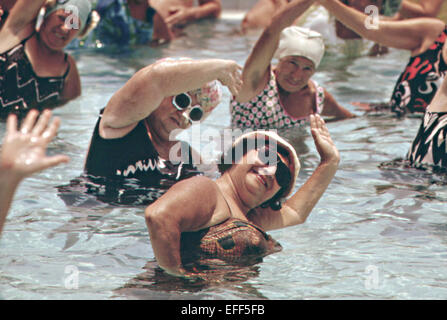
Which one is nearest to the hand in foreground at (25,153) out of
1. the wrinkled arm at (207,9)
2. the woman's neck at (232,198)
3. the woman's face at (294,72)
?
the woman's neck at (232,198)

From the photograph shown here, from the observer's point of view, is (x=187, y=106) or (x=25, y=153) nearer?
(x=25, y=153)

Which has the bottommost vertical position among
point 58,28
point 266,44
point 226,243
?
point 226,243

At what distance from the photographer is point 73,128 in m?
6.67

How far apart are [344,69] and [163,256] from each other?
21.3ft

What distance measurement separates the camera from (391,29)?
257 inches

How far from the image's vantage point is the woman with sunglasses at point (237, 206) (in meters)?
3.20

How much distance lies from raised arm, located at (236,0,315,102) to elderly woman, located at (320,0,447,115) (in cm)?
150

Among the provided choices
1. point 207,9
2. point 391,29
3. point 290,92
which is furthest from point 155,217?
point 207,9

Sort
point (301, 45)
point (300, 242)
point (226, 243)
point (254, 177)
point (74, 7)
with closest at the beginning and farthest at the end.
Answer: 1. point (226, 243)
2. point (254, 177)
3. point (300, 242)
4. point (74, 7)
5. point (301, 45)

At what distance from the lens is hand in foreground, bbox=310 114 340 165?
12.8ft

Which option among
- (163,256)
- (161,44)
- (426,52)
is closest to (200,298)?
(163,256)

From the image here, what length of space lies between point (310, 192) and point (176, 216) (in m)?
1.05

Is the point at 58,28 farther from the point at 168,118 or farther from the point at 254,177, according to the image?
the point at 254,177
